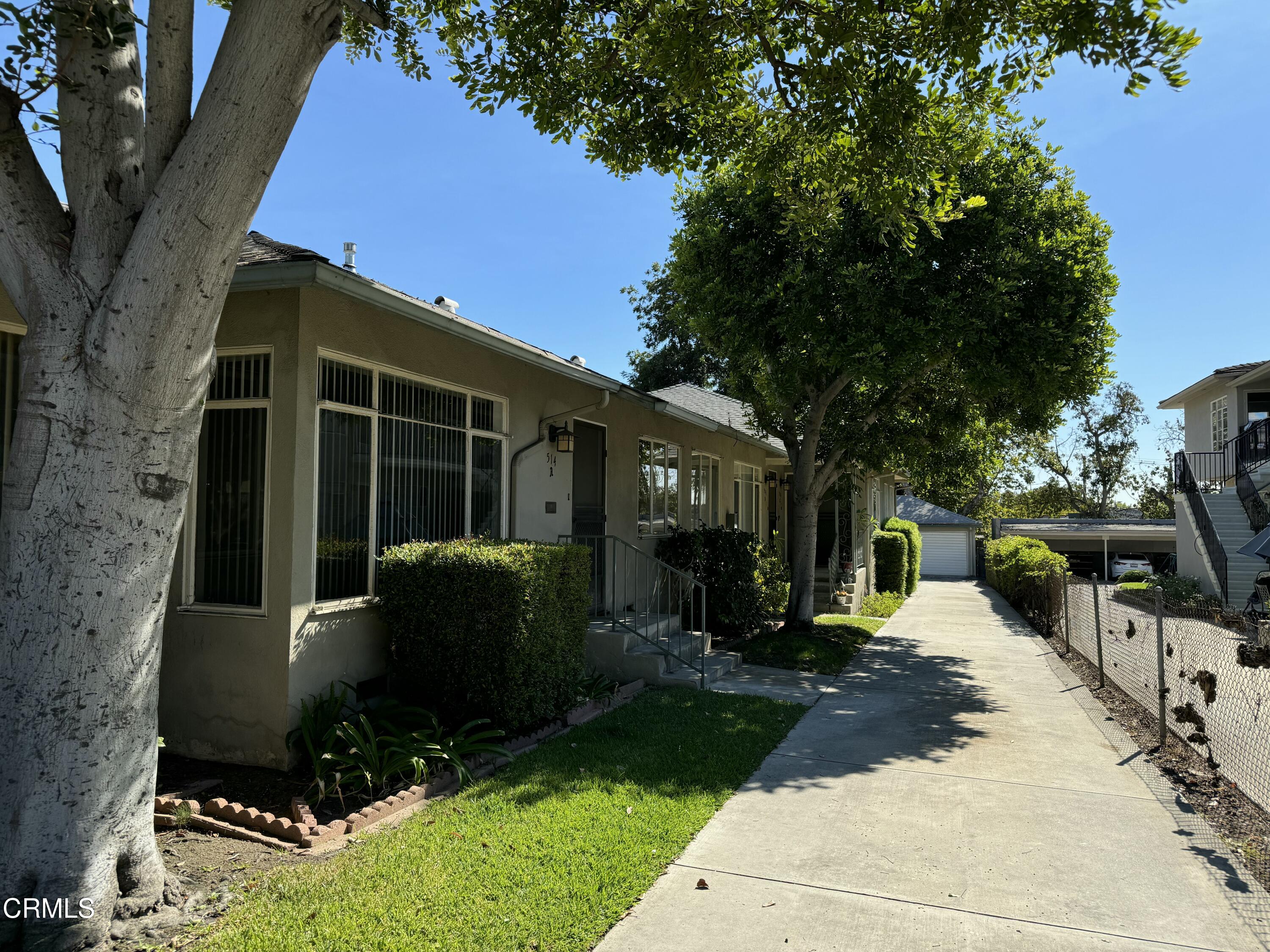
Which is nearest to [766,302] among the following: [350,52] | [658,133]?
[658,133]

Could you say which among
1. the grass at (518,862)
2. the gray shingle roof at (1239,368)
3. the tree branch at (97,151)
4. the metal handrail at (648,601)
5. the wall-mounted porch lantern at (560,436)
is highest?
the gray shingle roof at (1239,368)

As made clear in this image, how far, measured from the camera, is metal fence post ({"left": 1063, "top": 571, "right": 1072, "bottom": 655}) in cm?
1169

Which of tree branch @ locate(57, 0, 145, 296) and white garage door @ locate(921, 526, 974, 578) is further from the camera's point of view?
white garage door @ locate(921, 526, 974, 578)

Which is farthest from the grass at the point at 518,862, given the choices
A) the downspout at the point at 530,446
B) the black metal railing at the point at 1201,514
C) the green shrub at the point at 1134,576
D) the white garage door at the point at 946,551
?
the white garage door at the point at 946,551

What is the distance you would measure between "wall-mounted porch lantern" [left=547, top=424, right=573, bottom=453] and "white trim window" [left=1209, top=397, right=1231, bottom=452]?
23.9 m

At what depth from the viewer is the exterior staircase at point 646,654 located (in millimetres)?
8477

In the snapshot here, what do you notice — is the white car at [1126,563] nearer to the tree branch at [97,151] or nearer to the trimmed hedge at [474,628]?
the trimmed hedge at [474,628]

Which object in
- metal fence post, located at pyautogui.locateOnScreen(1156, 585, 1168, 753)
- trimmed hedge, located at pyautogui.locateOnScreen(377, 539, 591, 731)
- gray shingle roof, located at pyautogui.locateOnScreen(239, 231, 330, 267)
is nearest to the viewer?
gray shingle roof, located at pyautogui.locateOnScreen(239, 231, 330, 267)

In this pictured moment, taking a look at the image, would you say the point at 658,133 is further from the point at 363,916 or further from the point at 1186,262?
the point at 1186,262

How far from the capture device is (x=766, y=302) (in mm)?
10633

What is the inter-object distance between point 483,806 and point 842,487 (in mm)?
11431

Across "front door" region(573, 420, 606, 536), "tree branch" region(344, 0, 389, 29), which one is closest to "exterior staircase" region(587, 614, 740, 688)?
"front door" region(573, 420, 606, 536)

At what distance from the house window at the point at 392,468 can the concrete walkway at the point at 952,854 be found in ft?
11.1

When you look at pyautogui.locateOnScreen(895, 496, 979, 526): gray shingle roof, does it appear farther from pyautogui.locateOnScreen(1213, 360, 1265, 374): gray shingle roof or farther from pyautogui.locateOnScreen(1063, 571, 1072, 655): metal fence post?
pyautogui.locateOnScreen(1063, 571, 1072, 655): metal fence post
